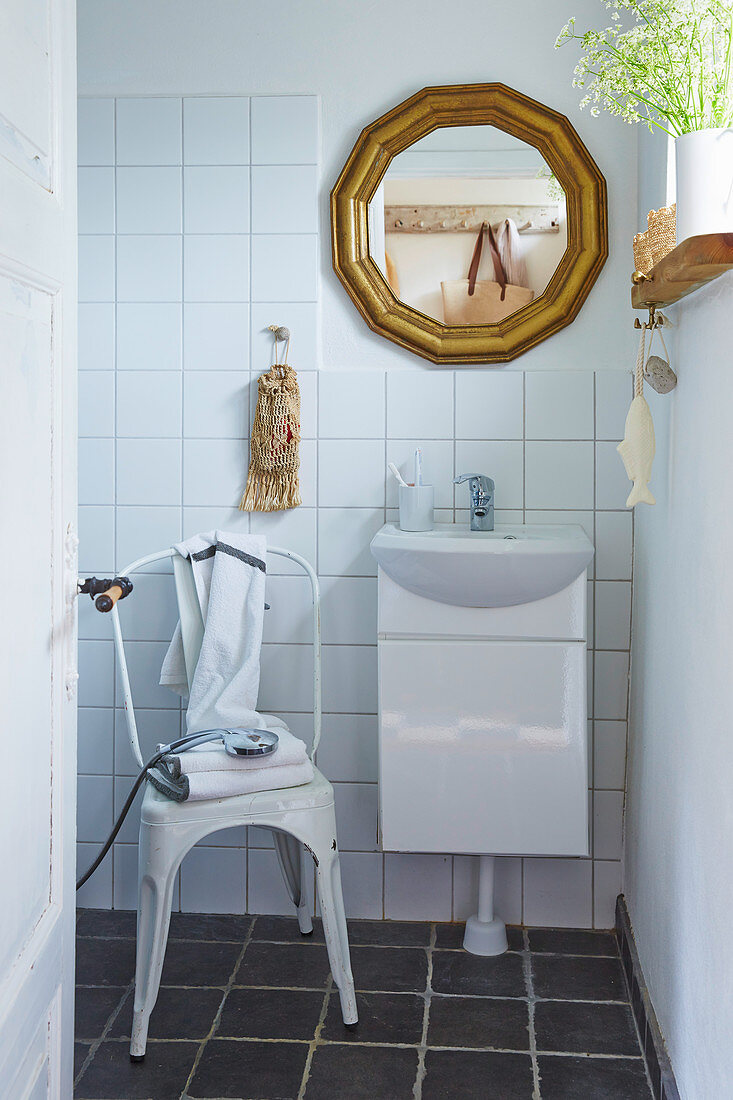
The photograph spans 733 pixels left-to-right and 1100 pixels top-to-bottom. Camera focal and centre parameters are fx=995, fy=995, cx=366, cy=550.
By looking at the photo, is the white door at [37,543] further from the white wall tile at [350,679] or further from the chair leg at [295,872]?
the white wall tile at [350,679]

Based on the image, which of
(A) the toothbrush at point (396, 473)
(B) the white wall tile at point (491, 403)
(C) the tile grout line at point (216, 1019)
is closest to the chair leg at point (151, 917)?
(C) the tile grout line at point (216, 1019)

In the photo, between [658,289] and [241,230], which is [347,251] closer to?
[241,230]

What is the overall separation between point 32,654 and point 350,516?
4.26 feet

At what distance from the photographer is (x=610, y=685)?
7.82ft

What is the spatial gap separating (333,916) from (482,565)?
2.44 feet

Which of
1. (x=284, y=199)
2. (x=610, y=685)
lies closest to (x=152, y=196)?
(x=284, y=199)

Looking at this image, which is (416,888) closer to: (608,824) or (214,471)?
(608,824)

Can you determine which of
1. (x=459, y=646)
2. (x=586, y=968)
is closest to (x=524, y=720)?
(x=459, y=646)

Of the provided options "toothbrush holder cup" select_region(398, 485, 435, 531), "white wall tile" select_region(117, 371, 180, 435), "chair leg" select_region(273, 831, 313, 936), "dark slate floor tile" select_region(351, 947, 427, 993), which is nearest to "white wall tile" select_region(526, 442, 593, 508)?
"toothbrush holder cup" select_region(398, 485, 435, 531)

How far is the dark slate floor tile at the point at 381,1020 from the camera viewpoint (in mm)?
1937

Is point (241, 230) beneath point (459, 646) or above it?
above

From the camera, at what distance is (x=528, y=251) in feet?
7.61

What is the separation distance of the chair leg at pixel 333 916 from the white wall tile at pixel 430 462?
0.87m

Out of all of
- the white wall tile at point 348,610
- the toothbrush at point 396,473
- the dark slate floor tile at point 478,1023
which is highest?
the toothbrush at point 396,473
